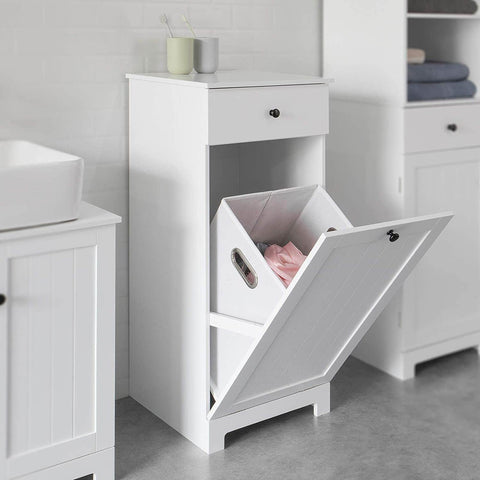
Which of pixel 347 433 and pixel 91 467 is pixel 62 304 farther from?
pixel 347 433

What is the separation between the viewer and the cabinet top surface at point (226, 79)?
104 inches

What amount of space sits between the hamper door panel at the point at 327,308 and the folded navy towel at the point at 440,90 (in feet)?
2.84

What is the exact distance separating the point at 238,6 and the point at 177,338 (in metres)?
1.34

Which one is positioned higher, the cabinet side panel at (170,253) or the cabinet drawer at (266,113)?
the cabinet drawer at (266,113)

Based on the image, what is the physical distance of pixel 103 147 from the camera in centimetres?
304

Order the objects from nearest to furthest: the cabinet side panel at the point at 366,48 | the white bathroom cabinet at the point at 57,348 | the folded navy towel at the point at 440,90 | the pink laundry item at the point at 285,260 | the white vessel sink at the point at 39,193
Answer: the white vessel sink at the point at 39,193 < the white bathroom cabinet at the point at 57,348 < the pink laundry item at the point at 285,260 < the cabinet side panel at the point at 366,48 < the folded navy towel at the point at 440,90

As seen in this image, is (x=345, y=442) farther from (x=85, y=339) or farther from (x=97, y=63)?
(x=97, y=63)

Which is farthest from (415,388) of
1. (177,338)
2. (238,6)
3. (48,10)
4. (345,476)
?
(48,10)

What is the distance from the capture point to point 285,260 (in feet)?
9.12

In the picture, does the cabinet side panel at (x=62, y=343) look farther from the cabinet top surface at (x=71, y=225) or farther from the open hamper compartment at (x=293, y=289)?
the open hamper compartment at (x=293, y=289)

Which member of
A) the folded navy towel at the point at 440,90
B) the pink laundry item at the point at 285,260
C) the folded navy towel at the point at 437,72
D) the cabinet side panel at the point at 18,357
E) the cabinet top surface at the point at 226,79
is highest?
the folded navy towel at the point at 437,72

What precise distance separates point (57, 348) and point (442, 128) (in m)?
1.83

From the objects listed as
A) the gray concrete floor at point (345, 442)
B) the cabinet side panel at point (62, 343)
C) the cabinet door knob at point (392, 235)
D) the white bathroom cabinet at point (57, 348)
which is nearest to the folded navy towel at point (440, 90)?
the cabinet door knob at point (392, 235)

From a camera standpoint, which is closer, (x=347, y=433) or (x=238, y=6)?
(x=347, y=433)
